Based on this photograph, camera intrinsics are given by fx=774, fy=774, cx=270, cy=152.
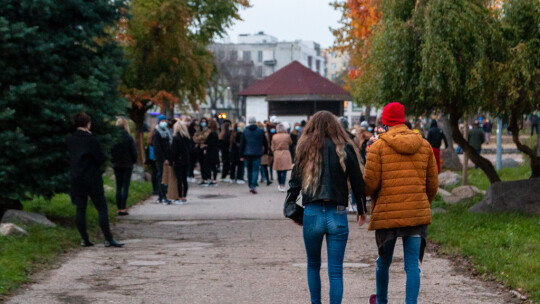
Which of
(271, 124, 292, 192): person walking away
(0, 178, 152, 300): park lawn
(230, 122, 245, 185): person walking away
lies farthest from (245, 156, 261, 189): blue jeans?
(0, 178, 152, 300): park lawn

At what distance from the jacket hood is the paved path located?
165 cm

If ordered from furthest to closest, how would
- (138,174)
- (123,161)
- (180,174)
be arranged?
(138,174) < (180,174) < (123,161)

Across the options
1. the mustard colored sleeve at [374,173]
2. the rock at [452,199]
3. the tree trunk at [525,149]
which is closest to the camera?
the mustard colored sleeve at [374,173]

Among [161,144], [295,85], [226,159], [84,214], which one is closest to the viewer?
[84,214]

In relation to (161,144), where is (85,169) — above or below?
below

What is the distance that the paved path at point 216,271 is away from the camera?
732 centimetres

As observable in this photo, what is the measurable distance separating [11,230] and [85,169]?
126cm

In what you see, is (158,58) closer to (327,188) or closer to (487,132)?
(327,188)

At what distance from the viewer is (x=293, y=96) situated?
51.6 meters

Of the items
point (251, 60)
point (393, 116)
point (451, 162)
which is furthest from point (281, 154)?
point (251, 60)

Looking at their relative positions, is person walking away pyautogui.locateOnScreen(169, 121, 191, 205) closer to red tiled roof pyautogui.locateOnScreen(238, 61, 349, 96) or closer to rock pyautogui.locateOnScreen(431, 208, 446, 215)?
rock pyautogui.locateOnScreen(431, 208, 446, 215)

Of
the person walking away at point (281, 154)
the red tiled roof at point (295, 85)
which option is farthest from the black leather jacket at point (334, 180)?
the red tiled roof at point (295, 85)

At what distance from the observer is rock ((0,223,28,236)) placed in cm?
1023

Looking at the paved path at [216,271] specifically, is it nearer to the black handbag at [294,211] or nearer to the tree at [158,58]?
the black handbag at [294,211]
